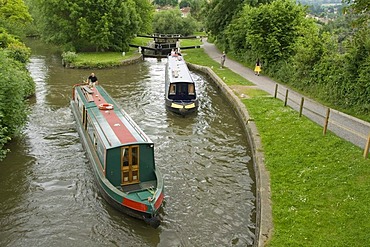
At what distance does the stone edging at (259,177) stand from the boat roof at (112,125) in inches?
149

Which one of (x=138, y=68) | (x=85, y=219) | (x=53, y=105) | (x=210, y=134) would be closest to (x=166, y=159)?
(x=210, y=134)

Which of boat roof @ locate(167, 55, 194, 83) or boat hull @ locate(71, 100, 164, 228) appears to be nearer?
boat hull @ locate(71, 100, 164, 228)

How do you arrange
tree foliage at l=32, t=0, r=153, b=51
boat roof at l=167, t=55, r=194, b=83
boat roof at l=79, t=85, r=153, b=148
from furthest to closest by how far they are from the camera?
tree foliage at l=32, t=0, r=153, b=51
boat roof at l=167, t=55, r=194, b=83
boat roof at l=79, t=85, r=153, b=148

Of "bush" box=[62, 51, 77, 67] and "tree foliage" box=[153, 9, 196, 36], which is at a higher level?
"tree foliage" box=[153, 9, 196, 36]

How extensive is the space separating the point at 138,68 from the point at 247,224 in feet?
84.1

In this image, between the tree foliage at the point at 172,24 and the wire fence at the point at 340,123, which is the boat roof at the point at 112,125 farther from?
the tree foliage at the point at 172,24

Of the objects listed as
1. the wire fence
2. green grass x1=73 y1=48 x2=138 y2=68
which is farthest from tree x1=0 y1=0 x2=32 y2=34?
the wire fence

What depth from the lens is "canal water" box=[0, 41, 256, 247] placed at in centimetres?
980

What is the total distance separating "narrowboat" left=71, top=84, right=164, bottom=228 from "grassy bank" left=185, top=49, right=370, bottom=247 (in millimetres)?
3575

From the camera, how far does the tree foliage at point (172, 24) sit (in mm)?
60125

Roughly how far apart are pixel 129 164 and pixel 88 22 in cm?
2925

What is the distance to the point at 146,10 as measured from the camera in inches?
1736

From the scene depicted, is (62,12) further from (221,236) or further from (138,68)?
(221,236)

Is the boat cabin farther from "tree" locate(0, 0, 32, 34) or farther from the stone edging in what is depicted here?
"tree" locate(0, 0, 32, 34)
